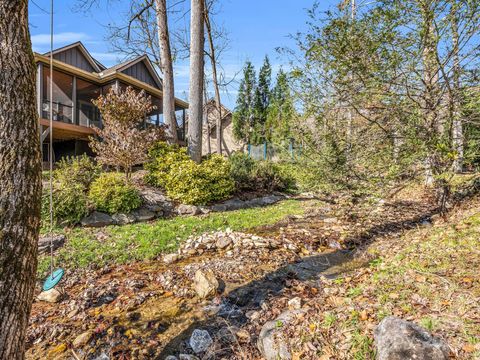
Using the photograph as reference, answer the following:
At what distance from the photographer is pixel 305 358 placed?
2143mm

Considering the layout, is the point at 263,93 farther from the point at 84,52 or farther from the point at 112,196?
the point at 112,196

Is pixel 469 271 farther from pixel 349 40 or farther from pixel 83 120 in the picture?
pixel 83 120

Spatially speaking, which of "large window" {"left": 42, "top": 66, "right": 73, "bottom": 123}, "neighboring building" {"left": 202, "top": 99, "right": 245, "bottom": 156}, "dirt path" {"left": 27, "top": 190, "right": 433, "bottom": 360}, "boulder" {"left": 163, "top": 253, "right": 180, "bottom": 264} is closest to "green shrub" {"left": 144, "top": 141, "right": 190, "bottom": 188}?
"boulder" {"left": 163, "top": 253, "right": 180, "bottom": 264}

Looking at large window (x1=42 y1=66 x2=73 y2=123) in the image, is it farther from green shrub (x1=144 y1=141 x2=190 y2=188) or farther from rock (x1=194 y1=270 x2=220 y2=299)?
rock (x1=194 y1=270 x2=220 y2=299)

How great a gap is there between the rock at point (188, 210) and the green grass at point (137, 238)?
42 centimetres

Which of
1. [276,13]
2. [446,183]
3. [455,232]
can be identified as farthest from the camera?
[276,13]

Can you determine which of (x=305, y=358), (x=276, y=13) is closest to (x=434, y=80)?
(x=305, y=358)

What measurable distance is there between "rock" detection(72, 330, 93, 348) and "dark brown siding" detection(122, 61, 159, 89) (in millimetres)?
17598

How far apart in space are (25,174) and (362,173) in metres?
5.05

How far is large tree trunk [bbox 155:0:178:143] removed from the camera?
10383 mm

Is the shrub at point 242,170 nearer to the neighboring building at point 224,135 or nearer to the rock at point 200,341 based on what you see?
the rock at point 200,341

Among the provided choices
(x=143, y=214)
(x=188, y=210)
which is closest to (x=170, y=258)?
(x=143, y=214)

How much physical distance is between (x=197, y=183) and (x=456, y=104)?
19.8 ft

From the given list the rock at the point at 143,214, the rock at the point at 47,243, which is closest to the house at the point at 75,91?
the rock at the point at 143,214
